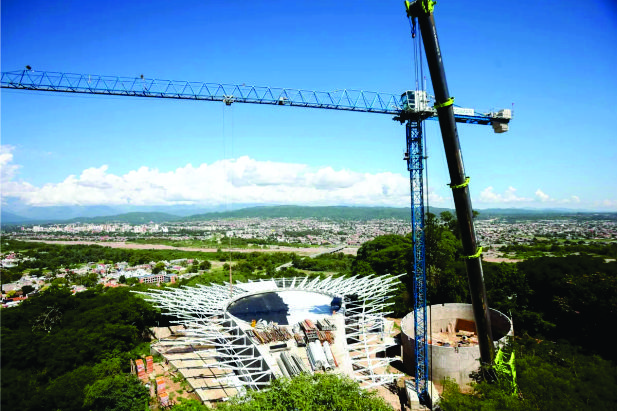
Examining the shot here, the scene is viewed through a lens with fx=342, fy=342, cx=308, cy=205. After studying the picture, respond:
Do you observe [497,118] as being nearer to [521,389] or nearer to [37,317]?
[521,389]

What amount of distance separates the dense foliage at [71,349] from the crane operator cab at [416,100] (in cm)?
2574

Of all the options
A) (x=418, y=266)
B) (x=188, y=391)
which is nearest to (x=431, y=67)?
(x=418, y=266)

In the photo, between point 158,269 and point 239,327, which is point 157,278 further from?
point 239,327

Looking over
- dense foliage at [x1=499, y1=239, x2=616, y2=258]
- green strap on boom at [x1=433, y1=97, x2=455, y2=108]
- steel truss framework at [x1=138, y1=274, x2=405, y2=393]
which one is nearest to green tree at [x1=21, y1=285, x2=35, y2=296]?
steel truss framework at [x1=138, y1=274, x2=405, y2=393]

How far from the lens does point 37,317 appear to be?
119 ft

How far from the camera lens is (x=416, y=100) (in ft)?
70.9

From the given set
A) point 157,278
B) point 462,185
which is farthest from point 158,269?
point 462,185

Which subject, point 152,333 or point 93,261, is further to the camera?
point 93,261

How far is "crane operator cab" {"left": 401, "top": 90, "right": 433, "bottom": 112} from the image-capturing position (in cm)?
2156

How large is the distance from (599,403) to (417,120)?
657 inches

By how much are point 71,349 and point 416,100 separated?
32.1 meters

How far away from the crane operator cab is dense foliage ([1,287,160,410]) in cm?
2574

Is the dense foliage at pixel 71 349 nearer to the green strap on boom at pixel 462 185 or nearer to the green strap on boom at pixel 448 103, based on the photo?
the green strap on boom at pixel 462 185

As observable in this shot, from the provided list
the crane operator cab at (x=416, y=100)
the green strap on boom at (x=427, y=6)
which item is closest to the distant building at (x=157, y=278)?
the crane operator cab at (x=416, y=100)
